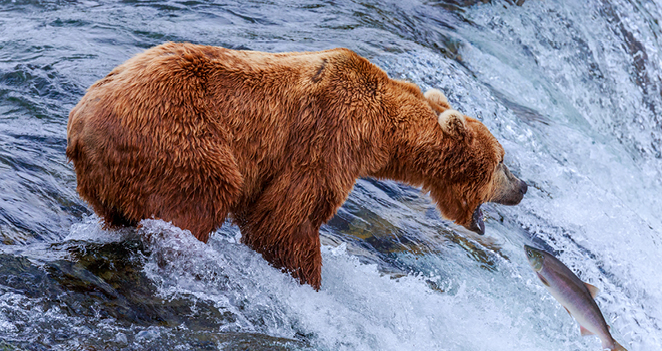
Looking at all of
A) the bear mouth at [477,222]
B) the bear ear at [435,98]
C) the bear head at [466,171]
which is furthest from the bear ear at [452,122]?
the bear mouth at [477,222]

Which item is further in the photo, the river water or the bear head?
the bear head

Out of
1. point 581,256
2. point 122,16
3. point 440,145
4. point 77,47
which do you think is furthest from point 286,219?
point 122,16

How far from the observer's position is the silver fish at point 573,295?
466cm

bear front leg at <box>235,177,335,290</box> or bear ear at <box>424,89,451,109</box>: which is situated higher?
bear ear at <box>424,89,451,109</box>

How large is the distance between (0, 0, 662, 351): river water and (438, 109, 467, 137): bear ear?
4.07ft

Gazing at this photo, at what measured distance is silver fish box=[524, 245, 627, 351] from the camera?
4.66 meters

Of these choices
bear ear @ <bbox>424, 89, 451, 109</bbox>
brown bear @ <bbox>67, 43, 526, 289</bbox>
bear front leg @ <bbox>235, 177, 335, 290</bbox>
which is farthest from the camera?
bear ear @ <bbox>424, 89, 451, 109</bbox>

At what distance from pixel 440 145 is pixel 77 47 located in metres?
4.89

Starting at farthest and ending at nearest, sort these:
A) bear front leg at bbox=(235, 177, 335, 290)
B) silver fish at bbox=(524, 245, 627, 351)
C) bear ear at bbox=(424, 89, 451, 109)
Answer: silver fish at bbox=(524, 245, 627, 351)
bear ear at bbox=(424, 89, 451, 109)
bear front leg at bbox=(235, 177, 335, 290)

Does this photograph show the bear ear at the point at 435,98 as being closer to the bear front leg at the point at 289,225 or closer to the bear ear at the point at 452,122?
the bear ear at the point at 452,122

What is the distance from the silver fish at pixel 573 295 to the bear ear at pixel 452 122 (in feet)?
4.11

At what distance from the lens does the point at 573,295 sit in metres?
4.67

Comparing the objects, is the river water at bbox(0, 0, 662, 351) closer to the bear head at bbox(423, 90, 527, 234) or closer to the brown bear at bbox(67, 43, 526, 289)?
the brown bear at bbox(67, 43, 526, 289)

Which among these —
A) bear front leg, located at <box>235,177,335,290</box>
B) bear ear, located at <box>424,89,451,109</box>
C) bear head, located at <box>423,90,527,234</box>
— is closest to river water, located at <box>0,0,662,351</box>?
bear front leg, located at <box>235,177,335,290</box>
